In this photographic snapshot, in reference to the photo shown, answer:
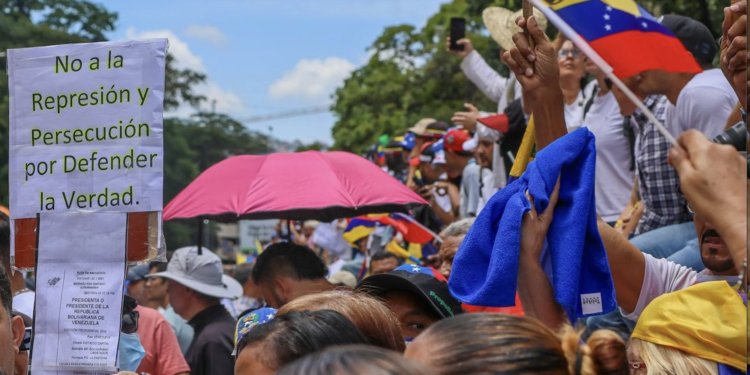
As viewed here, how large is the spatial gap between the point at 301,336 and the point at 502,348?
0.93 metres

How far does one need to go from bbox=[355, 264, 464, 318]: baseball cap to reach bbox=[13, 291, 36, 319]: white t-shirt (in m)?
1.70

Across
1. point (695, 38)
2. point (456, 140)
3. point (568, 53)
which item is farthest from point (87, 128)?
point (456, 140)

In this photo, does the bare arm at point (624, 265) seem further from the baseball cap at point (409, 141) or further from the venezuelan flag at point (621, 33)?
the baseball cap at point (409, 141)

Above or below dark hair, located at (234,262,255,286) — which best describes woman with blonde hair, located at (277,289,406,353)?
above

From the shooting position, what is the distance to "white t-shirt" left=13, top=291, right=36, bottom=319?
466cm

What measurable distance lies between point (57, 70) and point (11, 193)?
0.50 m

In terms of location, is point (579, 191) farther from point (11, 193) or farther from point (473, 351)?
point (11, 193)

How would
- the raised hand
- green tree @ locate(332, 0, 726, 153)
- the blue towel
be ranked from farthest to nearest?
green tree @ locate(332, 0, 726, 153)
the raised hand
the blue towel

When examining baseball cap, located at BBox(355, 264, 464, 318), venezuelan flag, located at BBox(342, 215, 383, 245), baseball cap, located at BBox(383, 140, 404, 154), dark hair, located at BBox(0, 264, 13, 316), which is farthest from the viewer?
baseball cap, located at BBox(383, 140, 404, 154)

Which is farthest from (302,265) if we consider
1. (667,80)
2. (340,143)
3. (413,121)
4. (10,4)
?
(10,4)

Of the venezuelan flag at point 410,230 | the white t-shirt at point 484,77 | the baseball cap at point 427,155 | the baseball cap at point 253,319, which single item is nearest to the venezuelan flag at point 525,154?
the baseball cap at point 253,319

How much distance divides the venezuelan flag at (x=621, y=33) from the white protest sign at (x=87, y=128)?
5.82ft

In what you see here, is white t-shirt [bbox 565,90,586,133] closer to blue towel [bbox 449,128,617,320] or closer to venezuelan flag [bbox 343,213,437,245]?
venezuelan flag [bbox 343,213,437,245]

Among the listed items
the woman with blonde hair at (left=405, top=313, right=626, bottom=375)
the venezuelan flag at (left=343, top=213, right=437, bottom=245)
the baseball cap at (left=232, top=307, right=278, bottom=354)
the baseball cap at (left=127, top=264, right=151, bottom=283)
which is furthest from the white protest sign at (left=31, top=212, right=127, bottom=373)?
the baseball cap at (left=127, top=264, right=151, bottom=283)
